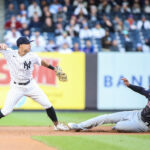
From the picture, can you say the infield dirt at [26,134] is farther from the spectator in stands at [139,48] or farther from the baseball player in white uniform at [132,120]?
the spectator in stands at [139,48]

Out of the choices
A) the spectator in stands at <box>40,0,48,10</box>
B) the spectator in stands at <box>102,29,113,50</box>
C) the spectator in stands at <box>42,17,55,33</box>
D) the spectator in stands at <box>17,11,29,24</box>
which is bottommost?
the spectator in stands at <box>102,29,113,50</box>

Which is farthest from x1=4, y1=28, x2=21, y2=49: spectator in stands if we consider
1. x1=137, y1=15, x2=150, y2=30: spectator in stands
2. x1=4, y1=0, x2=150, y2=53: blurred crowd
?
x1=137, y1=15, x2=150, y2=30: spectator in stands

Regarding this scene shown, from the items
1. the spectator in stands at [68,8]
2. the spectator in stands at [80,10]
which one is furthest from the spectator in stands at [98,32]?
the spectator in stands at [68,8]

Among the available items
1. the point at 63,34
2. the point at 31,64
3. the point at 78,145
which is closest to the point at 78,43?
the point at 63,34

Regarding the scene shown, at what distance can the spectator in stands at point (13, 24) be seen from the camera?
19.0 metres

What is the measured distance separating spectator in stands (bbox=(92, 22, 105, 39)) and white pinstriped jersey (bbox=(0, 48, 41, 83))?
9.99 meters

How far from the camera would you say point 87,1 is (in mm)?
22000

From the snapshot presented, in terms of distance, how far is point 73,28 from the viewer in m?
19.8

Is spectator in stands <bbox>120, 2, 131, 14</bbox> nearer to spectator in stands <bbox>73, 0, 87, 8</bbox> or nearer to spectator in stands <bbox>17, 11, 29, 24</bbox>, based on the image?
spectator in stands <bbox>73, 0, 87, 8</bbox>

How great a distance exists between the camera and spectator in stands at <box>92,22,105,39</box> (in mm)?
20031

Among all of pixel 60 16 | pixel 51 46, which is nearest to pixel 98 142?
pixel 51 46

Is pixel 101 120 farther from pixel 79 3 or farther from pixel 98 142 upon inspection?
pixel 79 3

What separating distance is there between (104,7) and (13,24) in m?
4.57

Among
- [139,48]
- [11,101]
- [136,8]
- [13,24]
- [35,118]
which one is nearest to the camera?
[11,101]
